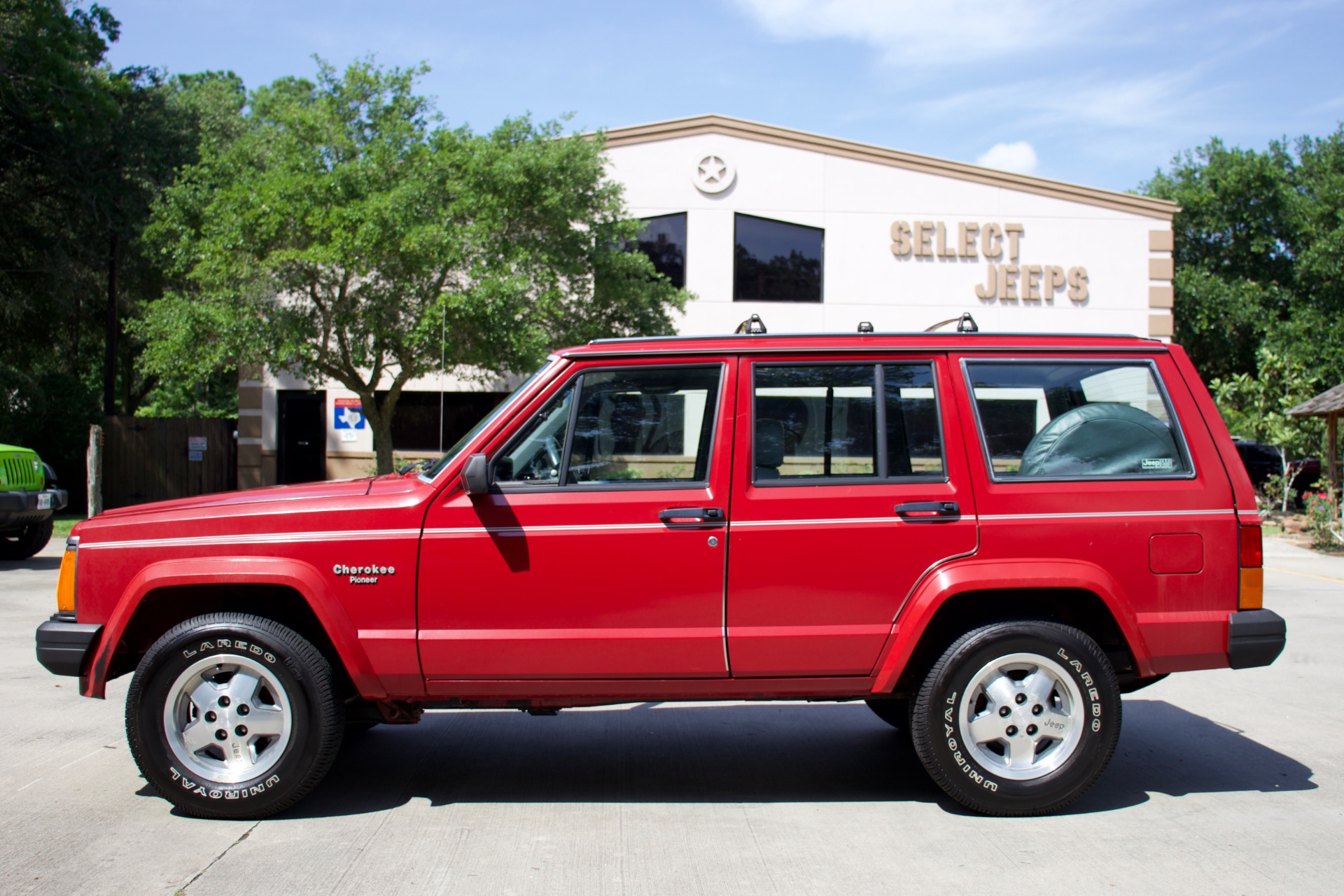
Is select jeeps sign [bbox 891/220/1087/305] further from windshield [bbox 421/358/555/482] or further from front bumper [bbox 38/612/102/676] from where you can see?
front bumper [bbox 38/612/102/676]

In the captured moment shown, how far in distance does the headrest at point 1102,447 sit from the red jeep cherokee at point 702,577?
0.02 m

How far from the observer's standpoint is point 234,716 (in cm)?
429

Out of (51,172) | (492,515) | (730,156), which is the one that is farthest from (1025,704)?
(51,172)

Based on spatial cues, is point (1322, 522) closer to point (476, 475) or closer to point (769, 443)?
point (769, 443)

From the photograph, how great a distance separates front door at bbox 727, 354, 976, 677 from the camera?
425cm

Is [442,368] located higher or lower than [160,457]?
higher

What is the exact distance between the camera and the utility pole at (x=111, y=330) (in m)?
21.1

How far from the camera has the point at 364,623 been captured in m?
4.25

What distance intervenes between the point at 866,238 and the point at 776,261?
200cm

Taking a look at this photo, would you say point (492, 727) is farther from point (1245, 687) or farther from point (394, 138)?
point (394, 138)

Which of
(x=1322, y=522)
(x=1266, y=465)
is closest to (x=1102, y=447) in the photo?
(x=1322, y=522)

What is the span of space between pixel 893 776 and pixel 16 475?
39.7 feet

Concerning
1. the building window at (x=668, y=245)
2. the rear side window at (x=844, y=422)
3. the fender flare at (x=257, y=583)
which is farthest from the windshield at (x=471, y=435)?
the building window at (x=668, y=245)

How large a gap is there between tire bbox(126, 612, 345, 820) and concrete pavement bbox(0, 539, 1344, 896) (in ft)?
0.57
